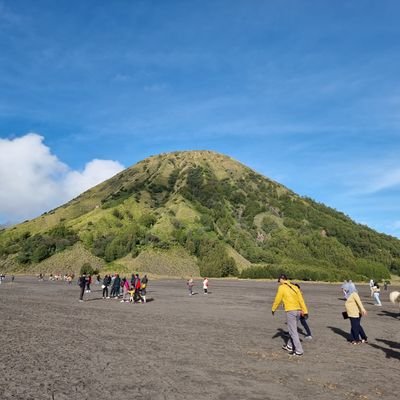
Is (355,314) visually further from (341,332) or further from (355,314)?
(341,332)

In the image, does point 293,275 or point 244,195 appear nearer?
point 293,275

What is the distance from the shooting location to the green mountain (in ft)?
312

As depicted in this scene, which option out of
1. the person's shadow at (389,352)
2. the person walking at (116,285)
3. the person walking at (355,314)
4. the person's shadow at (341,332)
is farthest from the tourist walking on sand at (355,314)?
the person walking at (116,285)

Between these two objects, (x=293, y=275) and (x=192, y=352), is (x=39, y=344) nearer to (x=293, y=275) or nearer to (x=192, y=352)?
(x=192, y=352)

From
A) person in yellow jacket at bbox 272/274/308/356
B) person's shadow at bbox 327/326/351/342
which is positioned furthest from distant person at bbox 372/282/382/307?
person in yellow jacket at bbox 272/274/308/356

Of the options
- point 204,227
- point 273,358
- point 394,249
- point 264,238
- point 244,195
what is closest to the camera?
point 273,358

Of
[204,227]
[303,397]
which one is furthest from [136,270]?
[303,397]

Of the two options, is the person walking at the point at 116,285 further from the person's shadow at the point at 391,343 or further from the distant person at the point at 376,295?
the person's shadow at the point at 391,343

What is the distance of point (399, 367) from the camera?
1005cm

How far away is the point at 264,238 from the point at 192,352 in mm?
126027

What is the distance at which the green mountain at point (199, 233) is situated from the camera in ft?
312

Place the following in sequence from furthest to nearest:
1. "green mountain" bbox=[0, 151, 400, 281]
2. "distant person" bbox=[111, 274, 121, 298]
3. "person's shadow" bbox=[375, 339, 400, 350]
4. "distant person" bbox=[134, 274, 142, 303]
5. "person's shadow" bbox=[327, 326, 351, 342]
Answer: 1. "green mountain" bbox=[0, 151, 400, 281]
2. "distant person" bbox=[111, 274, 121, 298]
3. "distant person" bbox=[134, 274, 142, 303]
4. "person's shadow" bbox=[327, 326, 351, 342]
5. "person's shadow" bbox=[375, 339, 400, 350]

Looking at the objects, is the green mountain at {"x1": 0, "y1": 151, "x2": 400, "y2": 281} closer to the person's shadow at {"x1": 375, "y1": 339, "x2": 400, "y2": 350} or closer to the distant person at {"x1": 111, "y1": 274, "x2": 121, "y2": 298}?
the distant person at {"x1": 111, "y1": 274, "x2": 121, "y2": 298}

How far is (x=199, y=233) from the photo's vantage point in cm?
10812
